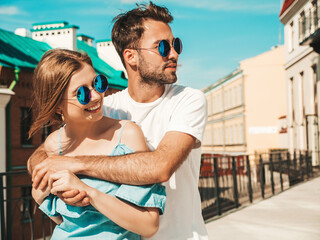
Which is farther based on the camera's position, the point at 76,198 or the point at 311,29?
the point at 311,29

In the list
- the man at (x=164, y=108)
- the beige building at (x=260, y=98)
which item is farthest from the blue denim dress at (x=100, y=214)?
the beige building at (x=260, y=98)

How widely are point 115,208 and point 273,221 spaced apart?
7.44m

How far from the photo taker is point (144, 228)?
169cm

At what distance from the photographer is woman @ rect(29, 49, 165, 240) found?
1668 millimetres

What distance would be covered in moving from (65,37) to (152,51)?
24928 mm

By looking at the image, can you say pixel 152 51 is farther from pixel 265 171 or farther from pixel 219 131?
pixel 219 131

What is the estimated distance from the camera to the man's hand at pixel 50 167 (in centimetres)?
177

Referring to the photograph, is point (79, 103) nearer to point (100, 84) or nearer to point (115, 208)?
point (100, 84)

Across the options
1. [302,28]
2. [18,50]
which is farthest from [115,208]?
[302,28]

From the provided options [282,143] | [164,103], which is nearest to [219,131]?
[282,143]

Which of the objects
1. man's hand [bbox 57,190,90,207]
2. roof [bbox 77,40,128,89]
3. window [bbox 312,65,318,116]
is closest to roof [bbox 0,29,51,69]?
roof [bbox 77,40,128,89]

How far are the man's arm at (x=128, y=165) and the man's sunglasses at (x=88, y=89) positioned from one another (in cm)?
25

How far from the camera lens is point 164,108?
6.77 feet

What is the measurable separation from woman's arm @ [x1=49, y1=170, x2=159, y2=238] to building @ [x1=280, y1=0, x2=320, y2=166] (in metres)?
20.5
